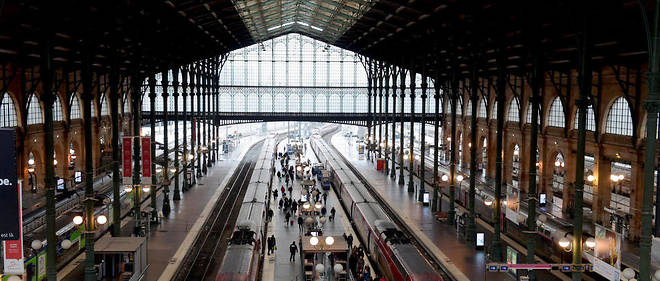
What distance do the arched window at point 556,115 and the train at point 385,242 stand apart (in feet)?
42.4

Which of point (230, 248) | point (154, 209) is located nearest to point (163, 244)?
point (154, 209)

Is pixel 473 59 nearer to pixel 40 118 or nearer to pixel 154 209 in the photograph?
pixel 154 209

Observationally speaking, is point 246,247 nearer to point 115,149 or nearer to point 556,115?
point 115,149

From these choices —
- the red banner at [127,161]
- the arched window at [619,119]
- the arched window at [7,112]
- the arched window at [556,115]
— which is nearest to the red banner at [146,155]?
the red banner at [127,161]

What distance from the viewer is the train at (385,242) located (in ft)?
63.3

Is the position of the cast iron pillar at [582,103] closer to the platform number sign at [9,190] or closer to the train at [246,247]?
the train at [246,247]

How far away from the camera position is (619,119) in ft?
98.7

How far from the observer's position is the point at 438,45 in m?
34.3

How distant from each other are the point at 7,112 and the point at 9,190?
89.8ft

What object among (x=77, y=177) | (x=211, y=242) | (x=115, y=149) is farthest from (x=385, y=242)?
(x=77, y=177)

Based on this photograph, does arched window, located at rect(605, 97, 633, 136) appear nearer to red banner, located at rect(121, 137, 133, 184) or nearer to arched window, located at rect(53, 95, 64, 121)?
red banner, located at rect(121, 137, 133, 184)

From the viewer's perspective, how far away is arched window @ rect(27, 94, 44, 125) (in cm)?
3873

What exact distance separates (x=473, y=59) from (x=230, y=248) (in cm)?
1377

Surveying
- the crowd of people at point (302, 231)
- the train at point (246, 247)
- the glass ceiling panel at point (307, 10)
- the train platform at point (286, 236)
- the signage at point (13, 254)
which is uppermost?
the glass ceiling panel at point (307, 10)
